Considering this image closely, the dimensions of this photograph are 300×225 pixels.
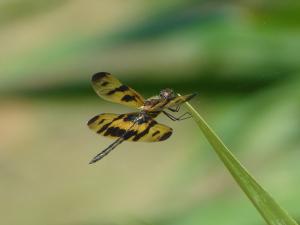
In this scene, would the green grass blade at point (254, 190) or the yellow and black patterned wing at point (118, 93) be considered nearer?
the green grass blade at point (254, 190)

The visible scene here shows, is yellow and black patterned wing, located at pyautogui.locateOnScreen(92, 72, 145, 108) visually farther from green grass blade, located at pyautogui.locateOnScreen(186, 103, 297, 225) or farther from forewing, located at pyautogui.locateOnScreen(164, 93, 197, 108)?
green grass blade, located at pyautogui.locateOnScreen(186, 103, 297, 225)

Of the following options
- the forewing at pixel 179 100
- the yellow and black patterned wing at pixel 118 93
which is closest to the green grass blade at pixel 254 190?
the forewing at pixel 179 100

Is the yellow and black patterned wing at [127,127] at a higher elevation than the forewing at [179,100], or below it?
higher

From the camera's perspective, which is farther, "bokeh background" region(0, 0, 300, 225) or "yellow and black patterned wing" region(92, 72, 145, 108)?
"bokeh background" region(0, 0, 300, 225)

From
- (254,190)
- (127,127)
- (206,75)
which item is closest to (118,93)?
(127,127)

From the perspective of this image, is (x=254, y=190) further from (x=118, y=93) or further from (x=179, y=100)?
(x=118, y=93)

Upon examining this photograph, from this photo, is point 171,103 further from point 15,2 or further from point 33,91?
point 15,2

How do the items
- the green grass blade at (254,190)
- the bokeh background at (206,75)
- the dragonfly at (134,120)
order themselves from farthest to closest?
the bokeh background at (206,75) < the dragonfly at (134,120) < the green grass blade at (254,190)

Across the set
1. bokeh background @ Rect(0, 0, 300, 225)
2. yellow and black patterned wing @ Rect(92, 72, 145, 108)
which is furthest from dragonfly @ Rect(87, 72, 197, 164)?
bokeh background @ Rect(0, 0, 300, 225)

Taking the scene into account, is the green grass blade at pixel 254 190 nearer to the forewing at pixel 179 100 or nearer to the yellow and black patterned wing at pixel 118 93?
the forewing at pixel 179 100
